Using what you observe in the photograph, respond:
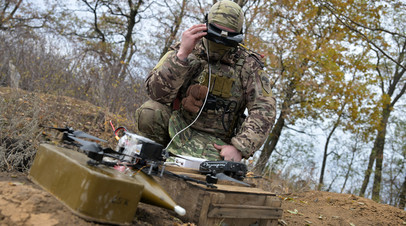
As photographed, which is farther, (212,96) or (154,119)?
(212,96)

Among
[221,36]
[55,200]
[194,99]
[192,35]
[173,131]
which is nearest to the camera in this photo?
[55,200]

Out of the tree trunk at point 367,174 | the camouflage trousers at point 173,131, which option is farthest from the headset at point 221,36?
the tree trunk at point 367,174

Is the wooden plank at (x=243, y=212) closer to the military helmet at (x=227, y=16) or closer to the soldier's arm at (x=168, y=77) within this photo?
the soldier's arm at (x=168, y=77)

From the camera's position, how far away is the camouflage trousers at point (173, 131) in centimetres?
330

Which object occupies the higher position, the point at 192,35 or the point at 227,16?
the point at 227,16

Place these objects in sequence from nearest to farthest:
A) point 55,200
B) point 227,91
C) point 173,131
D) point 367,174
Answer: point 55,200 < point 173,131 < point 227,91 < point 367,174

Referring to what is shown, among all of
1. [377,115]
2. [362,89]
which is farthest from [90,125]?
[377,115]

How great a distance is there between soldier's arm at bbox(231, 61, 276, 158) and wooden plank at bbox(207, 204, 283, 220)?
862mm

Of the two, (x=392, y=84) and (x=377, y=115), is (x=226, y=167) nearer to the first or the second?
(x=377, y=115)

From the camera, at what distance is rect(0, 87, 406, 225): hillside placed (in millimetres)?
1627

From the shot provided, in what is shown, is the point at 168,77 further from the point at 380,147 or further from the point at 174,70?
the point at 380,147

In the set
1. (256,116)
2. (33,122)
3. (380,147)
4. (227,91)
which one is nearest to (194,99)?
(227,91)

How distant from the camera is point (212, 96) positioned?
11.5ft

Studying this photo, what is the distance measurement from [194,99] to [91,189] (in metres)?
1.91
